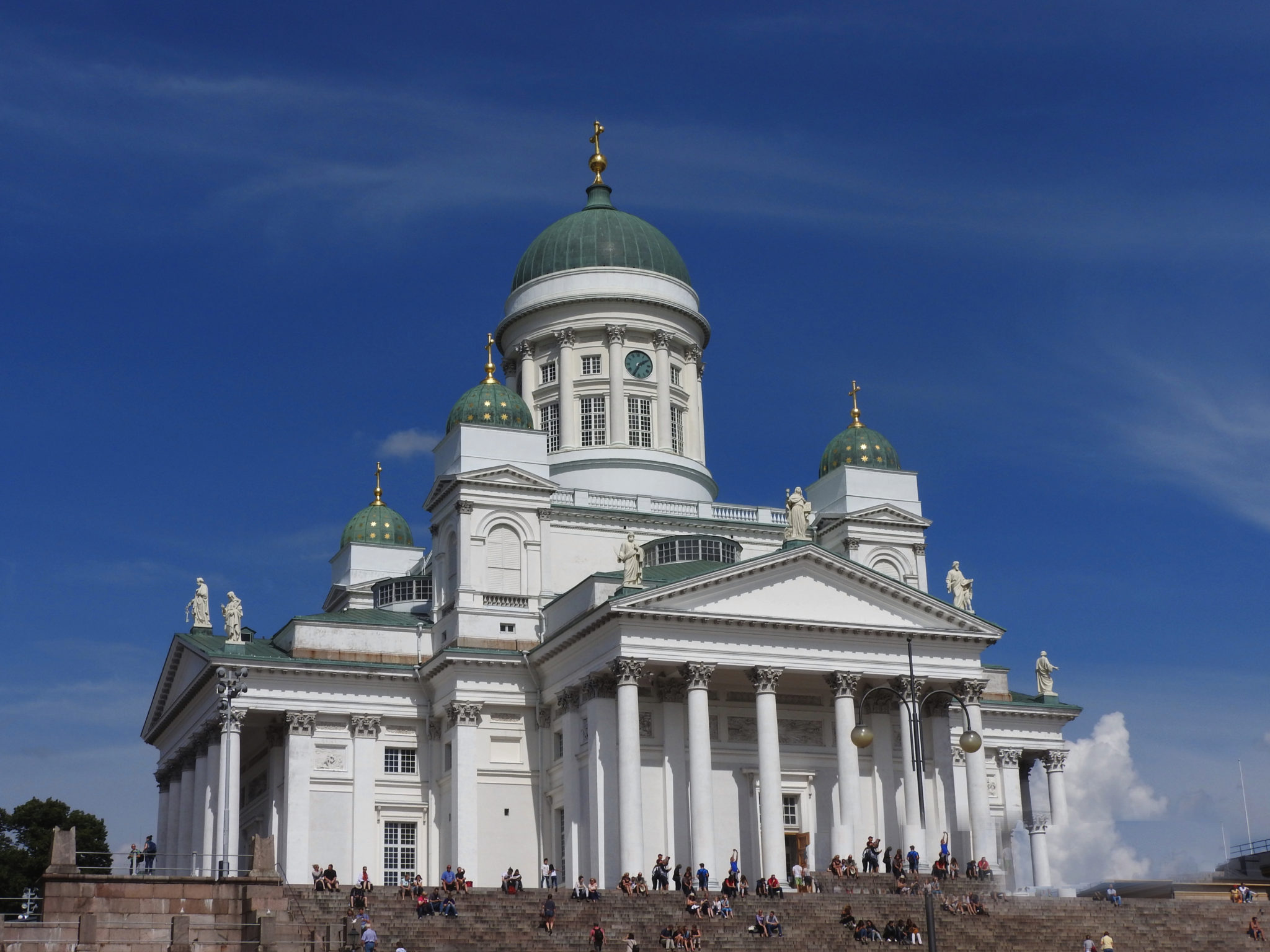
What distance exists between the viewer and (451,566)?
59500 mm

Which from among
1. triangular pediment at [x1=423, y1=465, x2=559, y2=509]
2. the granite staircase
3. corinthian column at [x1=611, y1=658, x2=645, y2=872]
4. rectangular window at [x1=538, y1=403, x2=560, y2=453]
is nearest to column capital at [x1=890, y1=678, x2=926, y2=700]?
the granite staircase

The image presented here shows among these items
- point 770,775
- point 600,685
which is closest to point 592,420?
point 600,685

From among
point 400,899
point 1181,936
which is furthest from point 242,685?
point 1181,936

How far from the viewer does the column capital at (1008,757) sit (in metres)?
67.1

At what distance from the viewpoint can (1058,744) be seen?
6844 cm

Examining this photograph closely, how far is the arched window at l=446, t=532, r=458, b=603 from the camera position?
58562 millimetres

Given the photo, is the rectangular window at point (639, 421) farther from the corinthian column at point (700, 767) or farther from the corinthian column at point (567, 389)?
the corinthian column at point (700, 767)

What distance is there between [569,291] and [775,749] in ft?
80.5

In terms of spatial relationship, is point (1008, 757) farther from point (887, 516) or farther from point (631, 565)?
point (631, 565)

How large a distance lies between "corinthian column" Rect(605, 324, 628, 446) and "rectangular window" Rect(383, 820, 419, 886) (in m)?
17.5

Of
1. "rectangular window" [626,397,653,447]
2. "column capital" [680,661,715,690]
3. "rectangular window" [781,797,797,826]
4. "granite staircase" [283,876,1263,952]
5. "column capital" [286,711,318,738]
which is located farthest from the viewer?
"rectangular window" [626,397,653,447]

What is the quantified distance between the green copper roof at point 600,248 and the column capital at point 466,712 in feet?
→ 68.7

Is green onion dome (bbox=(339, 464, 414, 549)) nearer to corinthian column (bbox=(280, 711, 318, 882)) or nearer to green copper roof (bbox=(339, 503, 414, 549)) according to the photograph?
green copper roof (bbox=(339, 503, 414, 549))

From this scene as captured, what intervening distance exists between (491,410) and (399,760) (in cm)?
1297
